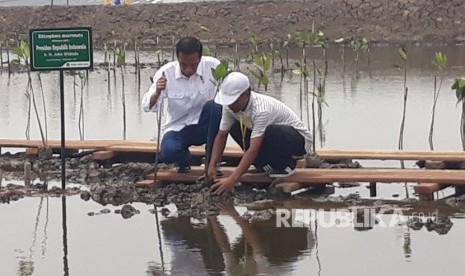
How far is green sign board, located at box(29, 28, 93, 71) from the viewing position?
347 inches

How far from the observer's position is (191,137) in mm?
9008

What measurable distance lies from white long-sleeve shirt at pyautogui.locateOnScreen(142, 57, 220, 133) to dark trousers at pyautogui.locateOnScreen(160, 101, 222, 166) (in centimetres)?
6

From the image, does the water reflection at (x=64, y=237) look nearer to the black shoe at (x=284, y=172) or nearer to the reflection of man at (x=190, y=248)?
the reflection of man at (x=190, y=248)

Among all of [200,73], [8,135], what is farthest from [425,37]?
[200,73]

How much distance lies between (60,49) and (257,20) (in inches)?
1139

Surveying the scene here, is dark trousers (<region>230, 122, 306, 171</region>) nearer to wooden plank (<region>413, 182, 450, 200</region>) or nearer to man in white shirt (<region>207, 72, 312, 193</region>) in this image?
man in white shirt (<region>207, 72, 312, 193</region>)

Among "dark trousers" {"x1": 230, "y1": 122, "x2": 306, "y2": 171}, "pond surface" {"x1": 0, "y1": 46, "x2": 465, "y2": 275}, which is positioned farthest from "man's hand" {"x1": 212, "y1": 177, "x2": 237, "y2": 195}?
"dark trousers" {"x1": 230, "y1": 122, "x2": 306, "y2": 171}

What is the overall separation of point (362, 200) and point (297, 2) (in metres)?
30.6

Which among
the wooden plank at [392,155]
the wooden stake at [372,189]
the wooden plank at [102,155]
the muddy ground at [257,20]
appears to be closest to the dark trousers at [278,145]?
the wooden stake at [372,189]

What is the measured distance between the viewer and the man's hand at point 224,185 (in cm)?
826

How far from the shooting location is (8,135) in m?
13.8

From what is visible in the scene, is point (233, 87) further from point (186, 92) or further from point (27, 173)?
point (27, 173)

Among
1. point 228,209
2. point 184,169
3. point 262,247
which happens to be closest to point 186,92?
point 184,169

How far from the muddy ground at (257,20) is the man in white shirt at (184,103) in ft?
79.7
